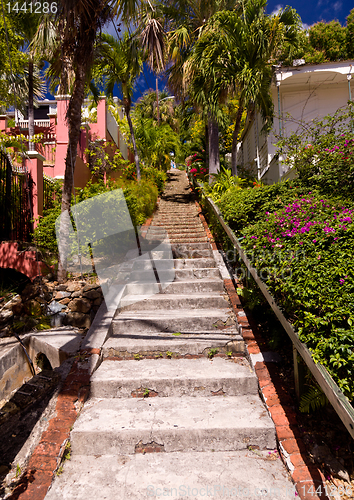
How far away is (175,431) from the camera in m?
2.42

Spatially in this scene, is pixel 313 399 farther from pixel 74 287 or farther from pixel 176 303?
pixel 74 287

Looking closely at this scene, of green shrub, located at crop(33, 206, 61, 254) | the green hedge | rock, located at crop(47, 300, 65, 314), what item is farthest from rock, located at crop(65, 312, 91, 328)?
the green hedge

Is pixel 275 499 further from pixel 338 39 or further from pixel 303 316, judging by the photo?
pixel 338 39

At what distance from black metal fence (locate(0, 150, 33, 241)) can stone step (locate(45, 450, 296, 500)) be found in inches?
187

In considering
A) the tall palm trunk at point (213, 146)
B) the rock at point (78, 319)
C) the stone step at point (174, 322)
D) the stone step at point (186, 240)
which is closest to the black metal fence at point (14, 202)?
the rock at point (78, 319)

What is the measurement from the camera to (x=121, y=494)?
2047mm

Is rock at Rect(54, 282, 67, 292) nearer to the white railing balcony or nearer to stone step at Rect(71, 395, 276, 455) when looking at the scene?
stone step at Rect(71, 395, 276, 455)

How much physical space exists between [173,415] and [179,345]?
866mm

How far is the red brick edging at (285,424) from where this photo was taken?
2029 millimetres

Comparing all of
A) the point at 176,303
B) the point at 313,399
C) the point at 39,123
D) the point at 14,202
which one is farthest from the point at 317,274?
the point at 39,123

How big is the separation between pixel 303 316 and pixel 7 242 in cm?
507

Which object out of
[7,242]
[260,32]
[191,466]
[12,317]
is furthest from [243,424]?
[260,32]

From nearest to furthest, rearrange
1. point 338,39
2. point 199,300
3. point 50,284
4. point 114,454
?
point 114,454 < point 199,300 < point 50,284 < point 338,39

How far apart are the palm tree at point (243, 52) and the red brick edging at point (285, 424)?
6538 millimetres
